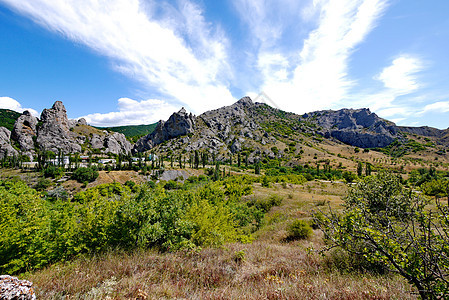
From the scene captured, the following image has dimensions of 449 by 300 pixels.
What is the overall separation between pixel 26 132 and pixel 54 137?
15437 millimetres

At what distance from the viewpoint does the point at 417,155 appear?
361 feet

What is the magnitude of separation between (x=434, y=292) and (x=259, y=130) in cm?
16648

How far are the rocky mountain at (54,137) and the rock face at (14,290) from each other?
13085 cm

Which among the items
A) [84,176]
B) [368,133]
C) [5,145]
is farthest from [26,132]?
[368,133]

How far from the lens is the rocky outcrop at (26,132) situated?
111188 millimetres

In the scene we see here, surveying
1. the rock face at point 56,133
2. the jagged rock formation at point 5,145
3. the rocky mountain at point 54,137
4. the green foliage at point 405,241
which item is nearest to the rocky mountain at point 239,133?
the rocky mountain at point 54,137

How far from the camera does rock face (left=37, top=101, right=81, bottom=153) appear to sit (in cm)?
12082

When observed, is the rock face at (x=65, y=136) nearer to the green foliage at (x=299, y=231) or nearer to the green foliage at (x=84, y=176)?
the green foliage at (x=84, y=176)

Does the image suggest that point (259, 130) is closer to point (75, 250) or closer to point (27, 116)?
point (75, 250)

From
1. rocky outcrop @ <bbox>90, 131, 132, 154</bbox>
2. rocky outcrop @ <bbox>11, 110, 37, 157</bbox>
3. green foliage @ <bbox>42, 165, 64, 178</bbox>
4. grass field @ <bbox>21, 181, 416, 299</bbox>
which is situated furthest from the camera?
rocky outcrop @ <bbox>90, 131, 132, 154</bbox>

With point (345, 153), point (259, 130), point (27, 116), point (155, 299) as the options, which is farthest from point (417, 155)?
point (27, 116)

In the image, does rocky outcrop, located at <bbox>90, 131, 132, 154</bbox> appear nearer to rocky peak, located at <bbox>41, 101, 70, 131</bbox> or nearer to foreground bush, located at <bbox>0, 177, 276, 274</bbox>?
rocky peak, located at <bbox>41, 101, 70, 131</bbox>

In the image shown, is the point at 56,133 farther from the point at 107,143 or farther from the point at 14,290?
the point at 14,290

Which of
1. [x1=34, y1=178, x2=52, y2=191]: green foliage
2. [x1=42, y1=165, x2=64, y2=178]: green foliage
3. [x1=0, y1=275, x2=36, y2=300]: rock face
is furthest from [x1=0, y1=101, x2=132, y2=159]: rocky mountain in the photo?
[x1=0, y1=275, x2=36, y2=300]: rock face
